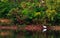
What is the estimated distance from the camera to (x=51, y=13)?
3725 cm

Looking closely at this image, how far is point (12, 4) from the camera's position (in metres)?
42.9

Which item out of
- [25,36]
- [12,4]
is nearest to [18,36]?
→ [25,36]

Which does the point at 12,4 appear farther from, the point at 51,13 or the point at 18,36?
the point at 18,36

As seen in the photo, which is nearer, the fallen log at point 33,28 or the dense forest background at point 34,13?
the fallen log at point 33,28

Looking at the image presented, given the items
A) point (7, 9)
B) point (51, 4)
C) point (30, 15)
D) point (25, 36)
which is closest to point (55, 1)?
point (51, 4)

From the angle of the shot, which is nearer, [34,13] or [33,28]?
[33,28]

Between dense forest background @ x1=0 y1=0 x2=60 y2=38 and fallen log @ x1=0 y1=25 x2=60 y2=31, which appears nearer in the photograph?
fallen log @ x1=0 y1=25 x2=60 y2=31

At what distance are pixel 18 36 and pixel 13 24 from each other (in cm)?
888

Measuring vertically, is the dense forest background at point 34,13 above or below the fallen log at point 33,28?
above

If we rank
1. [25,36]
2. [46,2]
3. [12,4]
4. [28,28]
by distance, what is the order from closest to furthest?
[25,36], [28,28], [46,2], [12,4]

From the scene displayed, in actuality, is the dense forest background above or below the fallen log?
above

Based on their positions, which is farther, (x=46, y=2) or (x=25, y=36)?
(x=46, y=2)

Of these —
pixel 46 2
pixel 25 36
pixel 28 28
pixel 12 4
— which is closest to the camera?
pixel 25 36

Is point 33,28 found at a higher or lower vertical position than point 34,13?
lower
